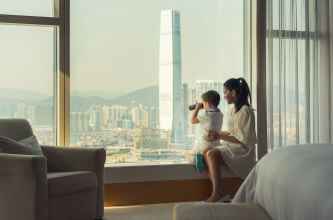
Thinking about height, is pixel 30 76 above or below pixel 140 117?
above

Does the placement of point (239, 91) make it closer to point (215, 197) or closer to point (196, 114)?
point (196, 114)

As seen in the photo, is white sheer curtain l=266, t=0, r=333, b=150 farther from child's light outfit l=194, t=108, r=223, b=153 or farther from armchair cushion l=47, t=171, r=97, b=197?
armchair cushion l=47, t=171, r=97, b=197

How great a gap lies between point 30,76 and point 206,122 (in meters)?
1.79

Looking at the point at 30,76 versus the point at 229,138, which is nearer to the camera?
the point at 229,138

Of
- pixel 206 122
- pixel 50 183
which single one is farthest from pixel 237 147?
pixel 50 183

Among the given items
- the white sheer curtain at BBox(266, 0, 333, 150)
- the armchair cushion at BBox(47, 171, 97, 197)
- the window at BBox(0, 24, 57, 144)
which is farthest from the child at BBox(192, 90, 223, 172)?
the window at BBox(0, 24, 57, 144)

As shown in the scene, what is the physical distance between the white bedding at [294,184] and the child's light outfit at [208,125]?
1564 millimetres

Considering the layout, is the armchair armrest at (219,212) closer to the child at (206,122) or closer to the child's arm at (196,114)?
the child at (206,122)

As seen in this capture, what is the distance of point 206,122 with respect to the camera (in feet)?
14.8

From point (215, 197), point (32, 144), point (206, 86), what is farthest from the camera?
point (206, 86)

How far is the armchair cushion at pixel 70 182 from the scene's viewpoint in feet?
10.9

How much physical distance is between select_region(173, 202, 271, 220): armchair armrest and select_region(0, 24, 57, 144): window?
7.77 ft

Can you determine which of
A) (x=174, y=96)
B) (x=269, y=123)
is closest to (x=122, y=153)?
(x=174, y=96)

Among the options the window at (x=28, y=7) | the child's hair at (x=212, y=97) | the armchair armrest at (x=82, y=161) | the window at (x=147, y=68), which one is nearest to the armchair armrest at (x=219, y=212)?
the armchair armrest at (x=82, y=161)
